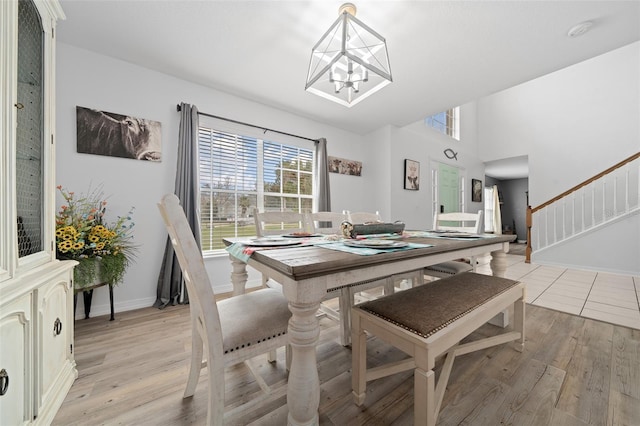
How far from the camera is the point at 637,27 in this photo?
6.19 ft

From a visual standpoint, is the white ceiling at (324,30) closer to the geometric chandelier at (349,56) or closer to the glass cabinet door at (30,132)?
the geometric chandelier at (349,56)

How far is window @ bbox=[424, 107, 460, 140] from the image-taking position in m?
5.22

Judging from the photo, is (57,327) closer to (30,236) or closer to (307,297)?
(30,236)

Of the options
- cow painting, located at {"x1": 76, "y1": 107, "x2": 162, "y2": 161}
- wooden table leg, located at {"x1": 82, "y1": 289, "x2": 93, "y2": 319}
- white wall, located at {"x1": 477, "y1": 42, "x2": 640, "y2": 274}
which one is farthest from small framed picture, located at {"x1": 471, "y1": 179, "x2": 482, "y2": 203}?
wooden table leg, located at {"x1": 82, "y1": 289, "x2": 93, "y2": 319}

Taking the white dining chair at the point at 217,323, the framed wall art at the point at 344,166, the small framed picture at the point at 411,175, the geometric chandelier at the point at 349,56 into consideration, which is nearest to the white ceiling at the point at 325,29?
the geometric chandelier at the point at 349,56

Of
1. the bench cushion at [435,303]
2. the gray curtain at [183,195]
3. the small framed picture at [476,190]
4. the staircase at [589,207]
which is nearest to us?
the bench cushion at [435,303]

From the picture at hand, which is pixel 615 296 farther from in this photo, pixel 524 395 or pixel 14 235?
pixel 14 235

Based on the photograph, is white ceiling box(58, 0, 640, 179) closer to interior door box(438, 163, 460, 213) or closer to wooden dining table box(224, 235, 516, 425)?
wooden dining table box(224, 235, 516, 425)

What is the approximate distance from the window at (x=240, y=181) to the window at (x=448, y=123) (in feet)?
11.5

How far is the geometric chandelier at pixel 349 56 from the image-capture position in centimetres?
148

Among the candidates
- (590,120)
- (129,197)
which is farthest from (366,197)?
(590,120)

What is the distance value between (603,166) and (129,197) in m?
7.42

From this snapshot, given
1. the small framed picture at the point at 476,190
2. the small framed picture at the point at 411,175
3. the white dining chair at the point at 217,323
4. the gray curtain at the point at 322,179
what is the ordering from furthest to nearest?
the small framed picture at the point at 476,190 < the small framed picture at the point at 411,175 < the gray curtain at the point at 322,179 < the white dining chair at the point at 217,323

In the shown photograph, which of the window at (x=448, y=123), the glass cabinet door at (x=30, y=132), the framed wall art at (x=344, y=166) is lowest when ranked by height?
the glass cabinet door at (x=30, y=132)
